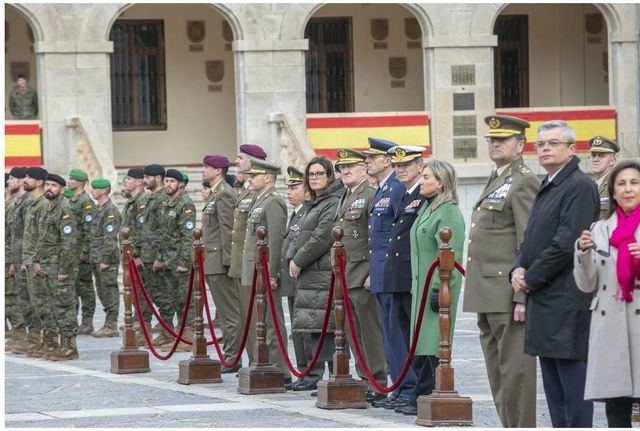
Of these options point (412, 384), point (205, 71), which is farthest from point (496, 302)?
point (205, 71)

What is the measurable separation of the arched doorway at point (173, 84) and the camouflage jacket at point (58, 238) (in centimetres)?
1508

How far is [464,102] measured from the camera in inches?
1184

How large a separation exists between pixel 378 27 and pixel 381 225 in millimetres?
21914

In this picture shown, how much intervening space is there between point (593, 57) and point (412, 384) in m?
23.2

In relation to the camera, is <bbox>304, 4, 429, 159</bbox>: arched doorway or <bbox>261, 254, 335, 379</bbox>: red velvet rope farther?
<bbox>304, 4, 429, 159</bbox>: arched doorway

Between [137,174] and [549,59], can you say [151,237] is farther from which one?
[549,59]

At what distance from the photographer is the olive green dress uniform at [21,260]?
59.9 ft

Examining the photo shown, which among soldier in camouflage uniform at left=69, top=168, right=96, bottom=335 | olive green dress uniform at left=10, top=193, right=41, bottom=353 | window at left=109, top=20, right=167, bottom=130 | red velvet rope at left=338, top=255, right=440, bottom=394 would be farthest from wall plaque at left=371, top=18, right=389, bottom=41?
red velvet rope at left=338, top=255, right=440, bottom=394

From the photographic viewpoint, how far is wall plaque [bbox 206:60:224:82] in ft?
108

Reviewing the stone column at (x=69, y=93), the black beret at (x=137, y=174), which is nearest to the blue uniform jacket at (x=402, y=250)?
the black beret at (x=137, y=174)

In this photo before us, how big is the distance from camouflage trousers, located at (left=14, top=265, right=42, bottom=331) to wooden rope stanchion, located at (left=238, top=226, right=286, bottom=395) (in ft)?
17.8

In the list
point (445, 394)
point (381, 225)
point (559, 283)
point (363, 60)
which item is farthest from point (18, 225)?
point (363, 60)

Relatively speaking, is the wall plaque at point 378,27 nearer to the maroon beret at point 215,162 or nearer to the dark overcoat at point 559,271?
the maroon beret at point 215,162

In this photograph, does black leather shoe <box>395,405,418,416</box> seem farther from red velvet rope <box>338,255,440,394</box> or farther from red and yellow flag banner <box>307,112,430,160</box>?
red and yellow flag banner <box>307,112,430,160</box>
